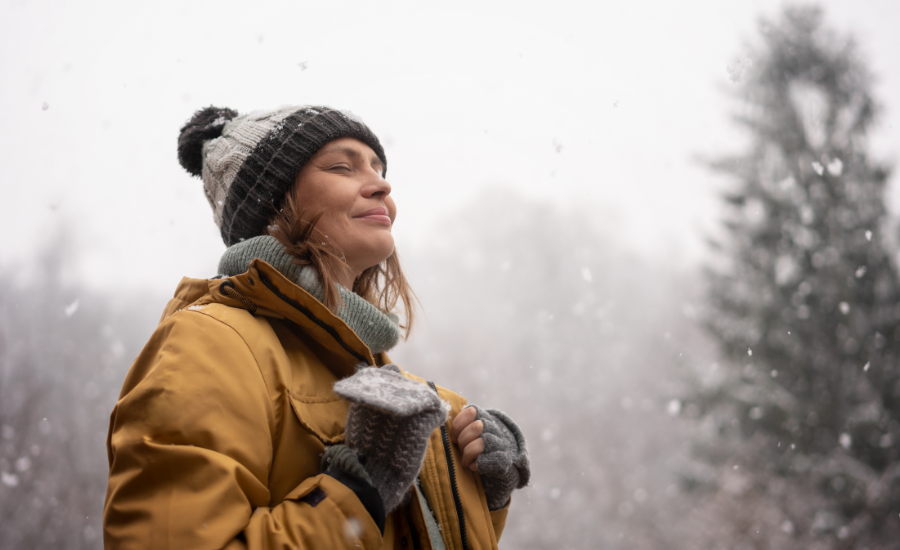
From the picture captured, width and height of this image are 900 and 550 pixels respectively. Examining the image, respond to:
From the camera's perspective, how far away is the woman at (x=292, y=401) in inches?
32.3

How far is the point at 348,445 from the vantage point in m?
1.00

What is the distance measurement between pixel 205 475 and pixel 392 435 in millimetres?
346

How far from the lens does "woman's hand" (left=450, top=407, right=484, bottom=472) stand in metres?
1.29

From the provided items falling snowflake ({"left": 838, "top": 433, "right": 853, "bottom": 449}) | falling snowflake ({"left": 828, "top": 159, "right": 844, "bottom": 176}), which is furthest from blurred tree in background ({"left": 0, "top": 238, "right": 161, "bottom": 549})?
falling snowflake ({"left": 828, "top": 159, "right": 844, "bottom": 176})

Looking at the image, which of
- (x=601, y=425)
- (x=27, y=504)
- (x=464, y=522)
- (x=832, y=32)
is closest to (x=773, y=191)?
(x=832, y=32)

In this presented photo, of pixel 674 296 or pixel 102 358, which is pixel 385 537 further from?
pixel 674 296

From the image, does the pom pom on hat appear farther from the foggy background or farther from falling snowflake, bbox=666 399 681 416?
falling snowflake, bbox=666 399 681 416

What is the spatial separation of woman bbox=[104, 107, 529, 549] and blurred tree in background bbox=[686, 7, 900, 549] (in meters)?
6.08

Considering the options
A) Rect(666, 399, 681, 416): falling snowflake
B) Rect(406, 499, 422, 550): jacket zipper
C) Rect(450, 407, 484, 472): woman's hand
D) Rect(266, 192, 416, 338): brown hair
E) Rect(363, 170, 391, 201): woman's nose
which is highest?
Rect(363, 170, 391, 201): woman's nose

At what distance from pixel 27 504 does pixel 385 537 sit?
17.2ft

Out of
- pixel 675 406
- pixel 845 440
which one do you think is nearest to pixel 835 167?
pixel 845 440

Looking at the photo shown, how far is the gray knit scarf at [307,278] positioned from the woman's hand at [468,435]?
328 mm

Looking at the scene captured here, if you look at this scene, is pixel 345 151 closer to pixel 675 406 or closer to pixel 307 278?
pixel 307 278

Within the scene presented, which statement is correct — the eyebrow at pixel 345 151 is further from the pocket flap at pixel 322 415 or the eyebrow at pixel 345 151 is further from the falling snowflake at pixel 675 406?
the falling snowflake at pixel 675 406
